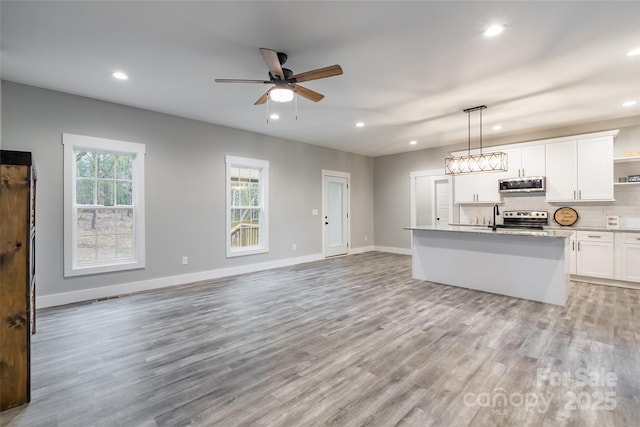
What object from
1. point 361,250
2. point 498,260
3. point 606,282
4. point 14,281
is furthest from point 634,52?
point 361,250

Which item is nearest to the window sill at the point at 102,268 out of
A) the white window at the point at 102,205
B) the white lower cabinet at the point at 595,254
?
the white window at the point at 102,205

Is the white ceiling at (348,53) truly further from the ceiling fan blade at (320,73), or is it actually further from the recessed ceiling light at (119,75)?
the ceiling fan blade at (320,73)

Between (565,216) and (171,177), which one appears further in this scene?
(565,216)

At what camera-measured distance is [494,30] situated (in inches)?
101

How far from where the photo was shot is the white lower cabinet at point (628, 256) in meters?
4.45

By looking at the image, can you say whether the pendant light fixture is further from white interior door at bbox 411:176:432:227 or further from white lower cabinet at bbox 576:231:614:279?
white interior door at bbox 411:176:432:227

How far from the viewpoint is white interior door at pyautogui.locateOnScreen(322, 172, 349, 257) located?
25.1ft

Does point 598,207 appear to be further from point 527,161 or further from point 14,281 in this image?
point 14,281

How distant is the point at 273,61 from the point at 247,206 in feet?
12.4

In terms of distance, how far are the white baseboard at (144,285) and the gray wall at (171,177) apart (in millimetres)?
74

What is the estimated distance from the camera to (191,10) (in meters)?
2.31

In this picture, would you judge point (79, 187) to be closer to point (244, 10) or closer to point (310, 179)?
point (244, 10)

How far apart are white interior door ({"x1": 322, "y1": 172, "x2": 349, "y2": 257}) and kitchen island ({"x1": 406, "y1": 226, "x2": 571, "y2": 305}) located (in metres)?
2.91

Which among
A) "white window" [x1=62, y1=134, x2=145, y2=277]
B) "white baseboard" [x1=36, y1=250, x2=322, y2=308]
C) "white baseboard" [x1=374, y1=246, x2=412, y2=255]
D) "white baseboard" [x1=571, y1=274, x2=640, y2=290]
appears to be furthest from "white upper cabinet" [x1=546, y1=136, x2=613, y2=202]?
"white window" [x1=62, y1=134, x2=145, y2=277]
